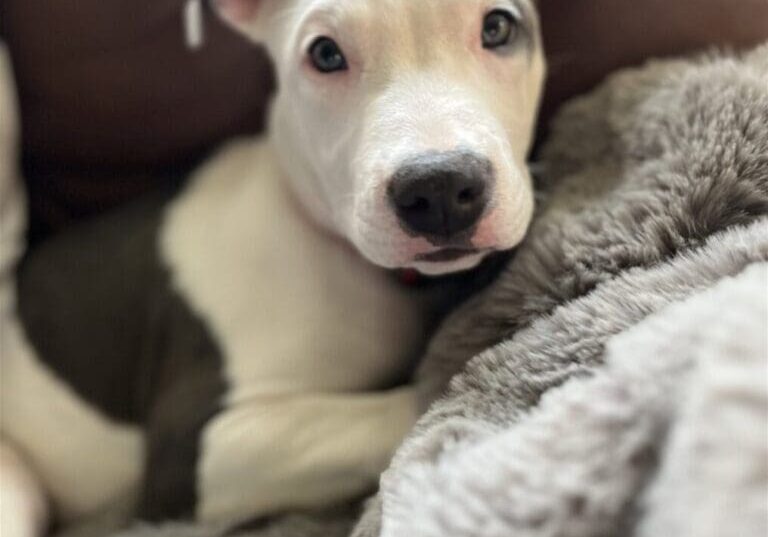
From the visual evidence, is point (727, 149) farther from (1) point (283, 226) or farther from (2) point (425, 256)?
(1) point (283, 226)

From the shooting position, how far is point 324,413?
4.49 ft

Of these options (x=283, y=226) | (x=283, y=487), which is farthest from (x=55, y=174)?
(x=283, y=487)

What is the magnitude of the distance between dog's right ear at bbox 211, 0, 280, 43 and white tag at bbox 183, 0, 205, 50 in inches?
1.1

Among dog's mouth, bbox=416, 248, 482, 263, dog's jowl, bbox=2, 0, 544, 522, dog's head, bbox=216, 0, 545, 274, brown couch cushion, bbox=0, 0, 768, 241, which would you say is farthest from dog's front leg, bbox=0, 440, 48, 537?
dog's mouth, bbox=416, 248, 482, 263

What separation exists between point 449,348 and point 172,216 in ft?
1.91

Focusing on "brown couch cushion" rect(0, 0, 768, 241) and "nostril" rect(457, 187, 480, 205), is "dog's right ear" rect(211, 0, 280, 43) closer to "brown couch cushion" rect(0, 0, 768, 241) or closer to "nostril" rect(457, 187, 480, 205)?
"brown couch cushion" rect(0, 0, 768, 241)

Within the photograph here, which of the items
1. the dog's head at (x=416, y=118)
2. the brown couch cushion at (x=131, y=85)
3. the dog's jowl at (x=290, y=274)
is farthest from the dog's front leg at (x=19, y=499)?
the dog's head at (x=416, y=118)

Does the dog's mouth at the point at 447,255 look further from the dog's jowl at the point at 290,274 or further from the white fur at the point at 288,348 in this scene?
the white fur at the point at 288,348

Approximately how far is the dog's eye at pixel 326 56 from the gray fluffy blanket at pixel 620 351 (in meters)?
0.30

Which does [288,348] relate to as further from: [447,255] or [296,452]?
[447,255]

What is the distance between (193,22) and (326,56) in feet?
0.98

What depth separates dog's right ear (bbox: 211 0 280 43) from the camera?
1452mm

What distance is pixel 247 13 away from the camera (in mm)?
Answer: 1468

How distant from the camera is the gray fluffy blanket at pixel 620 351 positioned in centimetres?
68
